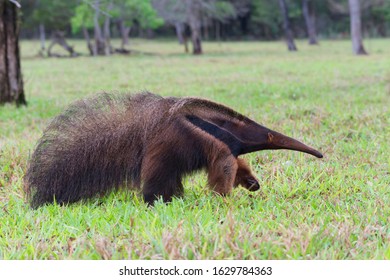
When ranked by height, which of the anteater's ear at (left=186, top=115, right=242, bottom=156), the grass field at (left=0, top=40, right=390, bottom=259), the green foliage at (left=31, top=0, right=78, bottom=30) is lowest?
the grass field at (left=0, top=40, right=390, bottom=259)

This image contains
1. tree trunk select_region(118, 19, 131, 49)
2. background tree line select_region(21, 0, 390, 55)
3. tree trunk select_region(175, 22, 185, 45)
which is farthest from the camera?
tree trunk select_region(175, 22, 185, 45)

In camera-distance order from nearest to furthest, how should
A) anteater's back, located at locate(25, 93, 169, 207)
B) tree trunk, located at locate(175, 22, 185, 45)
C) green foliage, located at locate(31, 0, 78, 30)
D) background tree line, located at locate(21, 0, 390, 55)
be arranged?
anteater's back, located at locate(25, 93, 169, 207) → background tree line, located at locate(21, 0, 390, 55) → green foliage, located at locate(31, 0, 78, 30) → tree trunk, located at locate(175, 22, 185, 45)

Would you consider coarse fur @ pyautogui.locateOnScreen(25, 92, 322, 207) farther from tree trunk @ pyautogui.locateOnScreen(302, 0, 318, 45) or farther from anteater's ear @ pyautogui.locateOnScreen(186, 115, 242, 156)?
tree trunk @ pyautogui.locateOnScreen(302, 0, 318, 45)

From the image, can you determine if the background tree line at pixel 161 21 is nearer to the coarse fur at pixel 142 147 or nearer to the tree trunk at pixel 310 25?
the tree trunk at pixel 310 25

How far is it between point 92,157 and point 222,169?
0.89 m

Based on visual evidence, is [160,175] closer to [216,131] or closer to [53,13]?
[216,131]

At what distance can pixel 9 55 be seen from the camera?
8367mm

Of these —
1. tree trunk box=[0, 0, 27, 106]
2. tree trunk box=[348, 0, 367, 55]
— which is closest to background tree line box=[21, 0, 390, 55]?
tree trunk box=[348, 0, 367, 55]

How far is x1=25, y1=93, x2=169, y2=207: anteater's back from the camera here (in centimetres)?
354

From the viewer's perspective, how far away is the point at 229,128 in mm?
3574

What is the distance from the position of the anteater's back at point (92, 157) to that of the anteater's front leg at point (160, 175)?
0.37ft

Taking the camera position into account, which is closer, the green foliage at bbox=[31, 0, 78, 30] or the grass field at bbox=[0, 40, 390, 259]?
the grass field at bbox=[0, 40, 390, 259]

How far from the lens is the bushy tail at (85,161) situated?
3.54 m

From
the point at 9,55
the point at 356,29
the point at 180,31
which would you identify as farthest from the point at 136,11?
the point at 9,55
